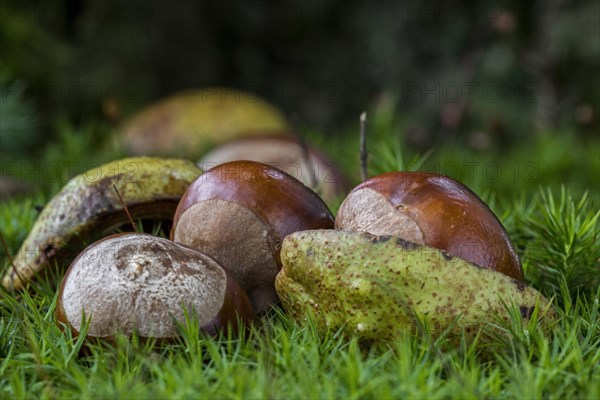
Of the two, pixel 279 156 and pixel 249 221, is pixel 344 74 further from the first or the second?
pixel 249 221

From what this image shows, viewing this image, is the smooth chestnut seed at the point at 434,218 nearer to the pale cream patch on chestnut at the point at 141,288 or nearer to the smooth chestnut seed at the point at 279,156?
the pale cream patch on chestnut at the point at 141,288

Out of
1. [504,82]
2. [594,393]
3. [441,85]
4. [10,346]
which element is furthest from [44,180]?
[504,82]

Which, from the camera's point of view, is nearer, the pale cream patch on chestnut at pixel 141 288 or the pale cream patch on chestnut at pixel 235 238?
the pale cream patch on chestnut at pixel 141 288

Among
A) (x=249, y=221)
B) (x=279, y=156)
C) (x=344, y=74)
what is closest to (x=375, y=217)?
(x=249, y=221)

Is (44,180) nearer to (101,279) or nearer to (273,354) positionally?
(101,279)

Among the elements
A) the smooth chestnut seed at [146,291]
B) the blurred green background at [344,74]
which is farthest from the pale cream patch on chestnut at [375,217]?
the blurred green background at [344,74]

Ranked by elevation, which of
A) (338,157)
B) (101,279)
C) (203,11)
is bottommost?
(338,157)
